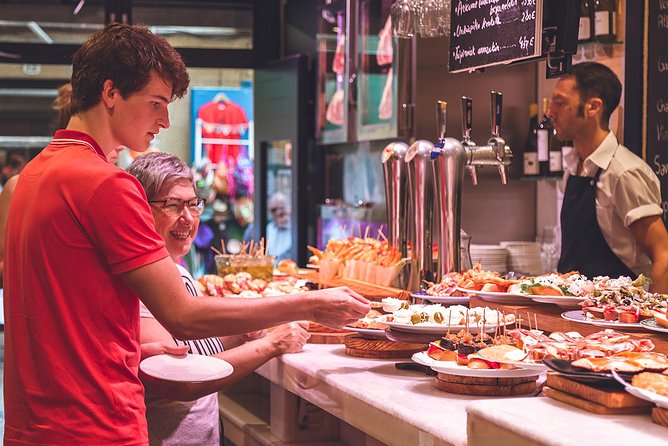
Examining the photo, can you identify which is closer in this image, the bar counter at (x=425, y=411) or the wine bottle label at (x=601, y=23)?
the bar counter at (x=425, y=411)

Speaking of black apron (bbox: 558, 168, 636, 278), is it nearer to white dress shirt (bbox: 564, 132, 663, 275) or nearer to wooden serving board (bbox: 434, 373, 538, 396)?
white dress shirt (bbox: 564, 132, 663, 275)

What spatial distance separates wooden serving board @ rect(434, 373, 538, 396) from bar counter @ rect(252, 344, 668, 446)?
0.03 meters

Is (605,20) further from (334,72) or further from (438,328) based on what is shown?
(334,72)

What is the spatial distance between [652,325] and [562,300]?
45 centimetres

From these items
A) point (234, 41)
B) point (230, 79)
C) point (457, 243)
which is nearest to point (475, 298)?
point (457, 243)

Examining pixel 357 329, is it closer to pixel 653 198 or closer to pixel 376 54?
pixel 653 198

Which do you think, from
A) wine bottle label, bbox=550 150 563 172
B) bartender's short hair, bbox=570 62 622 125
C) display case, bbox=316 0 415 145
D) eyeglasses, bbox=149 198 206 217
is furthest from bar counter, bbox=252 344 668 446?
display case, bbox=316 0 415 145

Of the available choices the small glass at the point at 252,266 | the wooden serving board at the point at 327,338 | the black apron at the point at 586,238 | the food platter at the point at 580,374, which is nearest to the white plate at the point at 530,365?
the food platter at the point at 580,374

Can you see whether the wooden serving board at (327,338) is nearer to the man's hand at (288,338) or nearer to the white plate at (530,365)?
the man's hand at (288,338)

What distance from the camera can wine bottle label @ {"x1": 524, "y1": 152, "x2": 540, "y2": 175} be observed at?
212 inches

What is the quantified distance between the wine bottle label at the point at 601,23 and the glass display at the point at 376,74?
142cm

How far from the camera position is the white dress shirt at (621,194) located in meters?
3.81

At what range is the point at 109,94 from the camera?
80.4 inches

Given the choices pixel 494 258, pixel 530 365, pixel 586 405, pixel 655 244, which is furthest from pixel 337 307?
pixel 494 258
